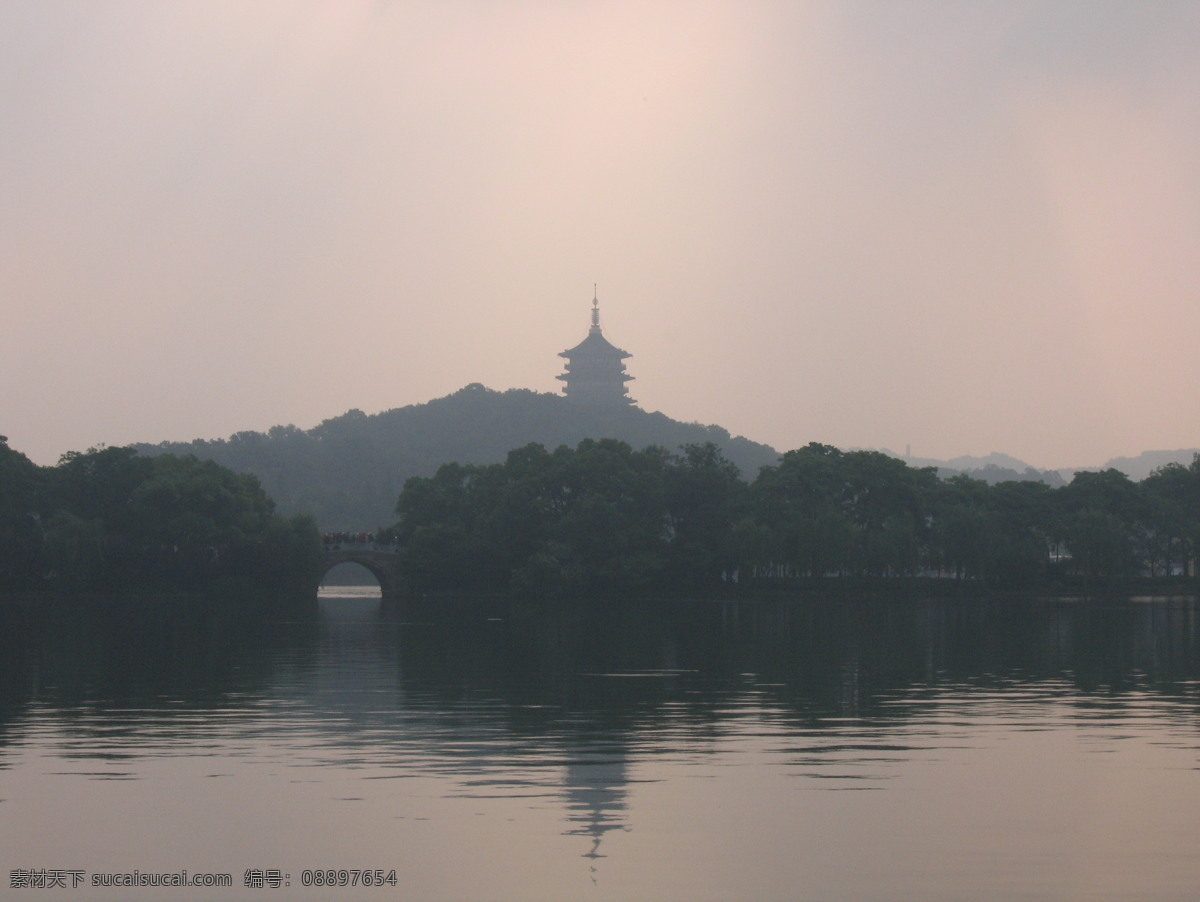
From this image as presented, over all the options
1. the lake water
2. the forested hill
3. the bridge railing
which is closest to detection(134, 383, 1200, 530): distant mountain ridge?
the forested hill

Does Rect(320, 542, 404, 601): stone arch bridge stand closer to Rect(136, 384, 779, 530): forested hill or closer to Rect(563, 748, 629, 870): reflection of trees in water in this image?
Rect(136, 384, 779, 530): forested hill

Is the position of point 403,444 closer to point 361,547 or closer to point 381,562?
point 361,547

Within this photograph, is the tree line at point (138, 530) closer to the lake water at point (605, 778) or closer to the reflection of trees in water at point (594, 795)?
the lake water at point (605, 778)

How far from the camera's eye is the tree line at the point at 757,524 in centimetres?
8075

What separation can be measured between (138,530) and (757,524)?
3451 centimetres

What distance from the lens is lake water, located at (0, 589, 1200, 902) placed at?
11.9 meters

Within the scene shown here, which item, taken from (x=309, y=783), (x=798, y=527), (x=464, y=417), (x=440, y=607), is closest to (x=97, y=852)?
(x=309, y=783)

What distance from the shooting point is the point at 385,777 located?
16.1m

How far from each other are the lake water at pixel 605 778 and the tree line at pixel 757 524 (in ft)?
151

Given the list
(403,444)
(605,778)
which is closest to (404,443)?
(403,444)

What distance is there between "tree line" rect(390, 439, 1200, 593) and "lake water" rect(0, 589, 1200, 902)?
46.1 metres

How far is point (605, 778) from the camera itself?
52.9ft

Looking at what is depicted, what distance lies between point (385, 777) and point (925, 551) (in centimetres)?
7230

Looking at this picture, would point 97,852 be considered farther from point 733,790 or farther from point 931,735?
point 931,735
